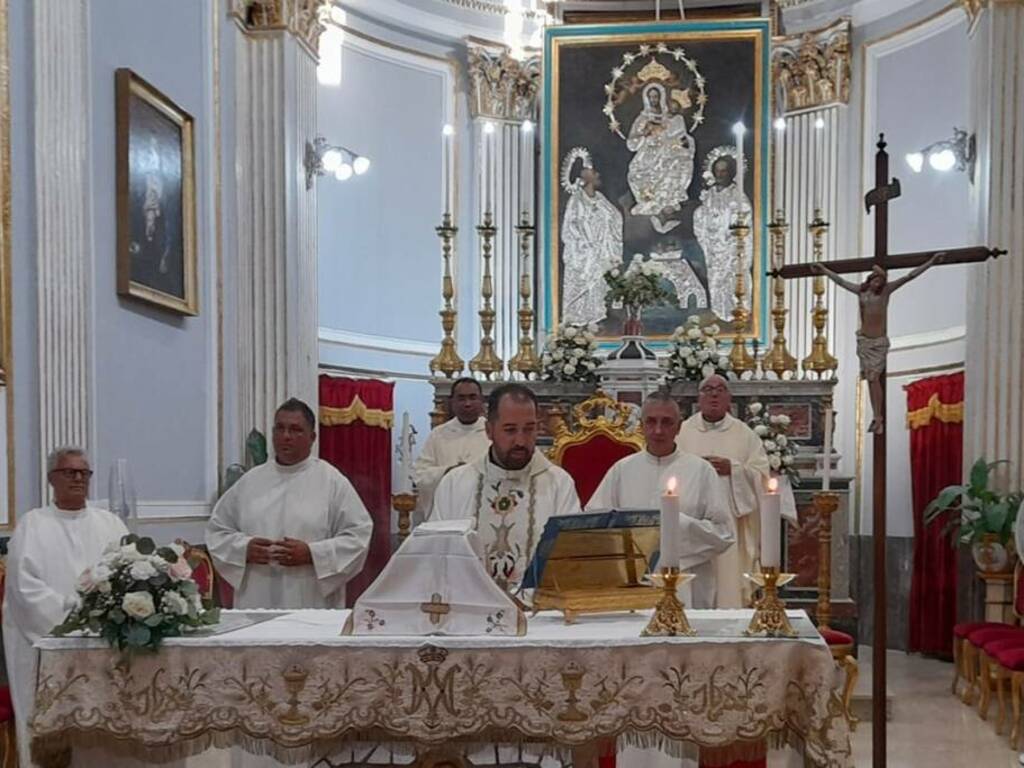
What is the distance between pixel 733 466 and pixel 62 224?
4168 mm

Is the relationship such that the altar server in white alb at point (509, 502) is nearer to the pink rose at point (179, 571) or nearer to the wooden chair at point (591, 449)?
the pink rose at point (179, 571)

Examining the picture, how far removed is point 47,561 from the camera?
533 centimetres

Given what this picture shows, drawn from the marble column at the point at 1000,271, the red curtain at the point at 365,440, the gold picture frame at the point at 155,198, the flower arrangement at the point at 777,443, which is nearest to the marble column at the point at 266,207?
the gold picture frame at the point at 155,198

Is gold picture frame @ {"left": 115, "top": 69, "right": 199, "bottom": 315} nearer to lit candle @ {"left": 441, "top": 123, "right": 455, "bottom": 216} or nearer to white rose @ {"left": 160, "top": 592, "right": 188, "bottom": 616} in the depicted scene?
white rose @ {"left": 160, "top": 592, "right": 188, "bottom": 616}

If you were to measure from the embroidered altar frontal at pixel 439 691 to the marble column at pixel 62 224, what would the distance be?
2.80m

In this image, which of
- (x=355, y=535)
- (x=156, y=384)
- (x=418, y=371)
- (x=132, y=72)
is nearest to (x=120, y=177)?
(x=132, y=72)

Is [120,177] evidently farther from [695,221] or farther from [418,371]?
[695,221]

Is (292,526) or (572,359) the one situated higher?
(572,359)

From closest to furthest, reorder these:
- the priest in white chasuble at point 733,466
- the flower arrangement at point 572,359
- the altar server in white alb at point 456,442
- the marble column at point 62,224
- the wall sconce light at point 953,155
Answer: the marble column at point 62,224
the priest in white chasuble at point 733,466
the altar server in white alb at point 456,442
the wall sconce light at point 953,155
the flower arrangement at point 572,359

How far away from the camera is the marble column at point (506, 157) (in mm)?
13727

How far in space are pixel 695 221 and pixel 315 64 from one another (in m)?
4.94

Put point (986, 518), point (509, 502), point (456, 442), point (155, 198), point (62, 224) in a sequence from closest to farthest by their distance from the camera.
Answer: point (509, 502), point (62, 224), point (155, 198), point (456, 442), point (986, 518)

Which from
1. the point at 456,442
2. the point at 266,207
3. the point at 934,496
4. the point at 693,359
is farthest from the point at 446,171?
the point at 934,496

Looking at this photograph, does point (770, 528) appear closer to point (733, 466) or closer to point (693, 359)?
point (733, 466)
